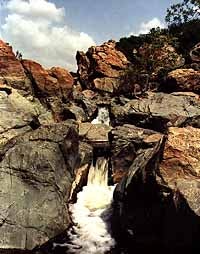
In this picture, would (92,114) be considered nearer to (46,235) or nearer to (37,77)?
(37,77)

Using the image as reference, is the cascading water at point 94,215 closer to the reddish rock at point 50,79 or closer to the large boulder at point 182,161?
the large boulder at point 182,161

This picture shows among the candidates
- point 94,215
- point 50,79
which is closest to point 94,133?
point 94,215

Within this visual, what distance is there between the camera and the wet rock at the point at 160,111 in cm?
2869

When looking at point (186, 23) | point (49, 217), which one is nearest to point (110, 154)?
point (49, 217)

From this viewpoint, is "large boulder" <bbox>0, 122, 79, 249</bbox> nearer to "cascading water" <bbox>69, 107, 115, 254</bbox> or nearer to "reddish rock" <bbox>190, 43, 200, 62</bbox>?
"cascading water" <bbox>69, 107, 115, 254</bbox>

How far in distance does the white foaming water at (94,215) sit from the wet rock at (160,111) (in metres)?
5.99

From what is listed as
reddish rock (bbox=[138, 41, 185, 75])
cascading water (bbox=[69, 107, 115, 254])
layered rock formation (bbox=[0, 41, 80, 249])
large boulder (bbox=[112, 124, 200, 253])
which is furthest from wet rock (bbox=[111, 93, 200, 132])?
large boulder (bbox=[112, 124, 200, 253])

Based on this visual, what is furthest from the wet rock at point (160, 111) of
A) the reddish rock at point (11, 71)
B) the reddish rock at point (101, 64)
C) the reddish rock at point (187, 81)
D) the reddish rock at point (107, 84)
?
the reddish rock at point (101, 64)

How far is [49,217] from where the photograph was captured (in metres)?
16.4

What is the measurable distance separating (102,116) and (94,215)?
16.3 metres

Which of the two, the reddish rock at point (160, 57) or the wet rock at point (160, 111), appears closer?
the wet rock at point (160, 111)

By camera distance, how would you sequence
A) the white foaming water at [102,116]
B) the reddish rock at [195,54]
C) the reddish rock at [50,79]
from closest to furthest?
the reddish rock at [50,79] < the white foaming water at [102,116] < the reddish rock at [195,54]

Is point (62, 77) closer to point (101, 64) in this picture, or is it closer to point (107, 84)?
point (107, 84)

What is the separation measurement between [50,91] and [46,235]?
19038mm
